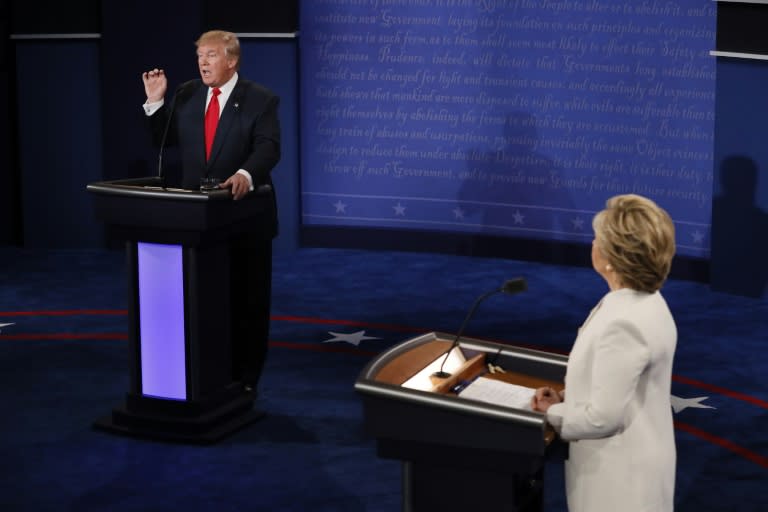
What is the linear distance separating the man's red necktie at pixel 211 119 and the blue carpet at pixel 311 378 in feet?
4.35

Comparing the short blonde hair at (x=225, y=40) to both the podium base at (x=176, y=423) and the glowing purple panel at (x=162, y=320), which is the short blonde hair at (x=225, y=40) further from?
the podium base at (x=176, y=423)

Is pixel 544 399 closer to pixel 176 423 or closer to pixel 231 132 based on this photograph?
pixel 176 423

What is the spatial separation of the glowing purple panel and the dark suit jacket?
0.49 meters

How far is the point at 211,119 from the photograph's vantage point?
5.96 m

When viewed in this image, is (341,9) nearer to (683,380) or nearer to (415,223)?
(415,223)

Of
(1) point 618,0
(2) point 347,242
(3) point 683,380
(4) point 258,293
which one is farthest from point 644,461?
(2) point 347,242

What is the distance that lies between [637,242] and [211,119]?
3342 millimetres

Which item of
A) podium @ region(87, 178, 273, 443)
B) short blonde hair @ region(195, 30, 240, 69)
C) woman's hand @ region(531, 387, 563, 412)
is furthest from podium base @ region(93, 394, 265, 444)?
woman's hand @ region(531, 387, 563, 412)

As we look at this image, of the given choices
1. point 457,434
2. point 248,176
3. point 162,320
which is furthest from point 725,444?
point 457,434

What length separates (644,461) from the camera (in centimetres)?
307

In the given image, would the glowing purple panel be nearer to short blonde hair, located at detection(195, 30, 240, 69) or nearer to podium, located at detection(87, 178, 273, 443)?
podium, located at detection(87, 178, 273, 443)

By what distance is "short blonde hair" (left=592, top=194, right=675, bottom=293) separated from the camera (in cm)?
300

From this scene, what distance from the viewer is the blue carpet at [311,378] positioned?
204 inches

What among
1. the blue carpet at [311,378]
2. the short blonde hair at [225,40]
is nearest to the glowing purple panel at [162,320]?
the blue carpet at [311,378]
